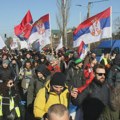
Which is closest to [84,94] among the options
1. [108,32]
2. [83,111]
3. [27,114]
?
[83,111]

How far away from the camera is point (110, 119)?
3.98 m

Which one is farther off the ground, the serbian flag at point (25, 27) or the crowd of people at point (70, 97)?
the serbian flag at point (25, 27)

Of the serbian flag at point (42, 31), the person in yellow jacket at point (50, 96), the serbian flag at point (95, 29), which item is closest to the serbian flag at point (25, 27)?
the serbian flag at point (42, 31)

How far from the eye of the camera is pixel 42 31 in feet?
45.9

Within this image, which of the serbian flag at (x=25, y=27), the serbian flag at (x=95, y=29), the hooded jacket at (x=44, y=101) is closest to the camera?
the hooded jacket at (x=44, y=101)

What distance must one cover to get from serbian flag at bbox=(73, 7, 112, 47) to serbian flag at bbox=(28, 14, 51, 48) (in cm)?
204

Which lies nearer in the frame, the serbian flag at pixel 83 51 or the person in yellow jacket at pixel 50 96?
the person in yellow jacket at pixel 50 96

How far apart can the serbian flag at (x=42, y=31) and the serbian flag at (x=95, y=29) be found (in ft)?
6.69

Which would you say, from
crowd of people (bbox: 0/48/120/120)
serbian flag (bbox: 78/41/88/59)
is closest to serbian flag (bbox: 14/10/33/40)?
serbian flag (bbox: 78/41/88/59)

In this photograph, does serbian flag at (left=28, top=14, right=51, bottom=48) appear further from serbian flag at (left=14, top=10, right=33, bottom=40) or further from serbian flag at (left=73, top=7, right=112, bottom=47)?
serbian flag at (left=73, top=7, right=112, bottom=47)

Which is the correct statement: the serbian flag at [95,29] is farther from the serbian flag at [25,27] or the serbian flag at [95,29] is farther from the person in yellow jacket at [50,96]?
the person in yellow jacket at [50,96]

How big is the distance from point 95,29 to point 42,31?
296 centimetres

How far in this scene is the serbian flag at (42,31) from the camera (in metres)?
13.6

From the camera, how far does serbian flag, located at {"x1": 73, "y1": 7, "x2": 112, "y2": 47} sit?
11281 mm
